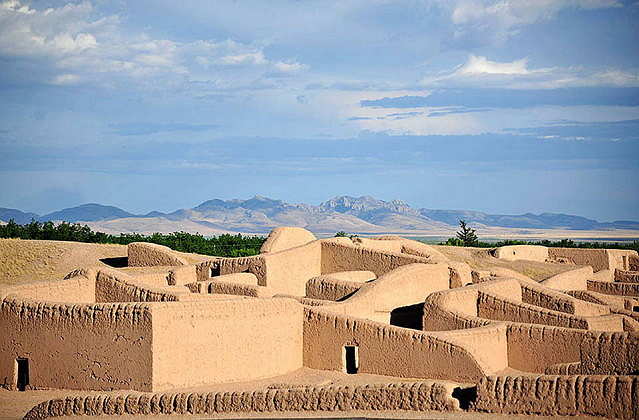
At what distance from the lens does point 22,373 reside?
56.1 ft

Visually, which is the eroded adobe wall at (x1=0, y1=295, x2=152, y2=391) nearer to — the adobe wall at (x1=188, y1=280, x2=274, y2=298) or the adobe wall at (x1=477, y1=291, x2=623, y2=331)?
the adobe wall at (x1=188, y1=280, x2=274, y2=298)

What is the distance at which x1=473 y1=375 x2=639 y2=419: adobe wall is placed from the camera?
1162 cm

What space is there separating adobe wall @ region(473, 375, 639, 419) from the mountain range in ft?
410

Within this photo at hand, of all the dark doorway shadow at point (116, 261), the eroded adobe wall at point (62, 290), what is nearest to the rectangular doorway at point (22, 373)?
the eroded adobe wall at point (62, 290)

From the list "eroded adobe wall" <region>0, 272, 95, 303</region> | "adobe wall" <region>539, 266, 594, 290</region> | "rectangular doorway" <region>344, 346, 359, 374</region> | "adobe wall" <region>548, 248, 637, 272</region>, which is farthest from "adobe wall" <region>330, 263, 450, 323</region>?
"adobe wall" <region>548, 248, 637, 272</region>

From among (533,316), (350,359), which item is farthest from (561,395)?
(533,316)

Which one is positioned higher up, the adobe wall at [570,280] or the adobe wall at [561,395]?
the adobe wall at [570,280]

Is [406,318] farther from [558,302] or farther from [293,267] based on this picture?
[293,267]

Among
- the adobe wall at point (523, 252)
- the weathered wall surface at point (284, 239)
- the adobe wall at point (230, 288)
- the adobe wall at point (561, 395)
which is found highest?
the weathered wall surface at point (284, 239)

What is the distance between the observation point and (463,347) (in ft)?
51.6

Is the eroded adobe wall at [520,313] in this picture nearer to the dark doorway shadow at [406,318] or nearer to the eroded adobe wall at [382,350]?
the dark doorway shadow at [406,318]

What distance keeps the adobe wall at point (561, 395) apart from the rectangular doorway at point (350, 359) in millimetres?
4801

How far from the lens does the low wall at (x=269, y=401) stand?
1305cm

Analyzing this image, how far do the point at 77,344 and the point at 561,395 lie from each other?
27.0 feet
